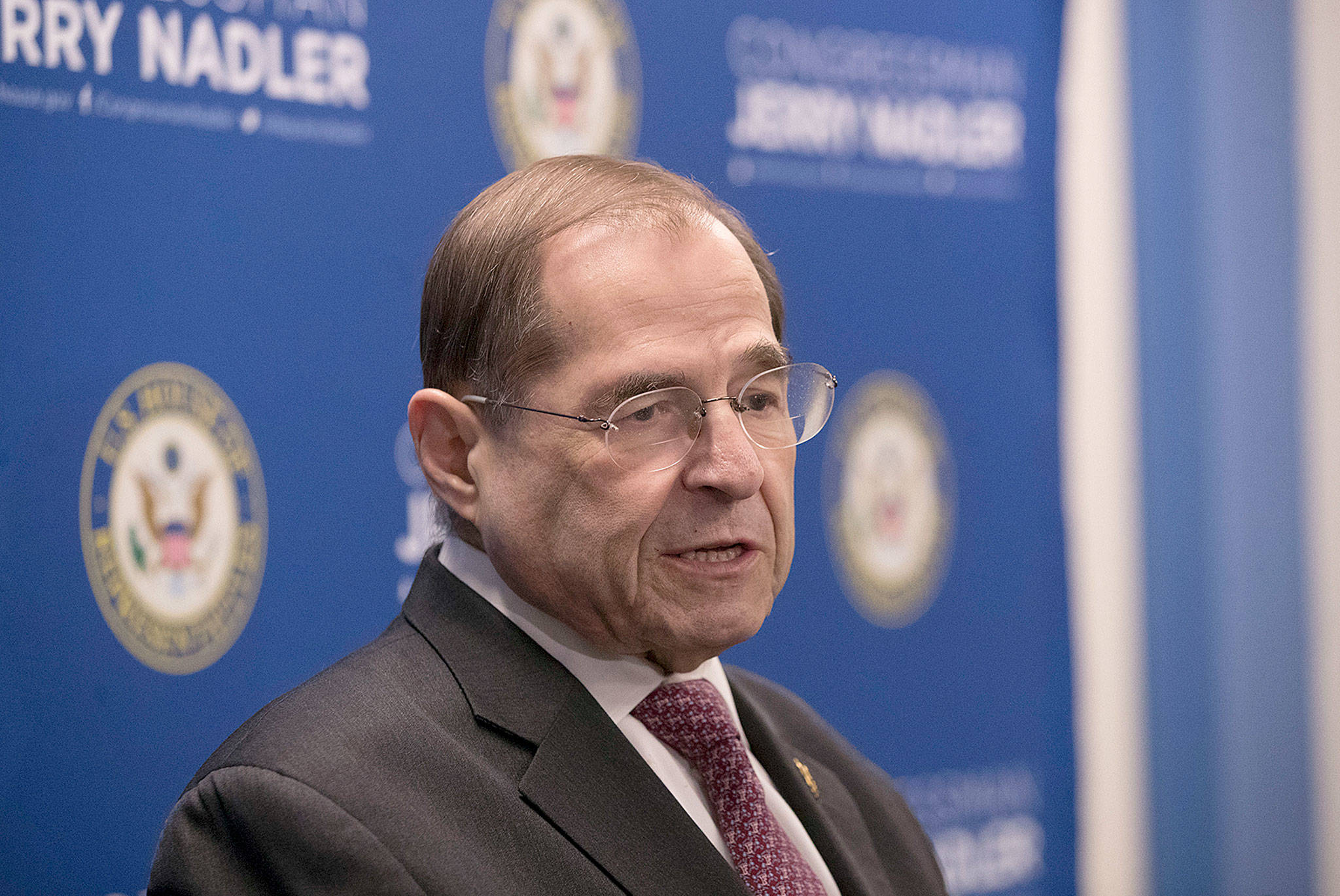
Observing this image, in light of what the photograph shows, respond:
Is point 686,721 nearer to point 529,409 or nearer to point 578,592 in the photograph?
point 578,592

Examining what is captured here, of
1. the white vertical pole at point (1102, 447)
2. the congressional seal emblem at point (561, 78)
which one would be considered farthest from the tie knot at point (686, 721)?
the white vertical pole at point (1102, 447)

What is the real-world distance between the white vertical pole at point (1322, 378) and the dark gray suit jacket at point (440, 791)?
2.60 metres

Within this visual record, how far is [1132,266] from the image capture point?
346 centimetres

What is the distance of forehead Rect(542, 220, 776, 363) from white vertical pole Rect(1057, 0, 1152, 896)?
2.07 meters

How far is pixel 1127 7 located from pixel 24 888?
337 centimetres

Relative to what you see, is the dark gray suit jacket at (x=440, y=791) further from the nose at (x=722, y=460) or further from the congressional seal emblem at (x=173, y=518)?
the congressional seal emblem at (x=173, y=518)

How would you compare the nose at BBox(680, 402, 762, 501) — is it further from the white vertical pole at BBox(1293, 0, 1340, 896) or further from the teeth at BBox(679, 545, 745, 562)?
the white vertical pole at BBox(1293, 0, 1340, 896)

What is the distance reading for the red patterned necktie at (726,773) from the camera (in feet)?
4.89

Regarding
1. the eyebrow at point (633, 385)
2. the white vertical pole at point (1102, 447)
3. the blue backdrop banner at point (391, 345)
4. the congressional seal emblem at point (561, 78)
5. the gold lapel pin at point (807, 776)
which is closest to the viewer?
the eyebrow at point (633, 385)

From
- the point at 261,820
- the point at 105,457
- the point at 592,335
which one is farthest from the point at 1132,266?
the point at 261,820

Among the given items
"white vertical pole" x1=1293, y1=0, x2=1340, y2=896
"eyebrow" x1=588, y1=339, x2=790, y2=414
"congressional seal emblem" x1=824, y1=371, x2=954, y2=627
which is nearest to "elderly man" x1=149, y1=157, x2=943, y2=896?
"eyebrow" x1=588, y1=339, x2=790, y2=414

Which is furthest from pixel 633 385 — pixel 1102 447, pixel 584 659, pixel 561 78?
pixel 1102 447

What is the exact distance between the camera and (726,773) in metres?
1.53

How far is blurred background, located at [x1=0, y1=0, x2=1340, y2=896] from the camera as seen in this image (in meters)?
2.04
